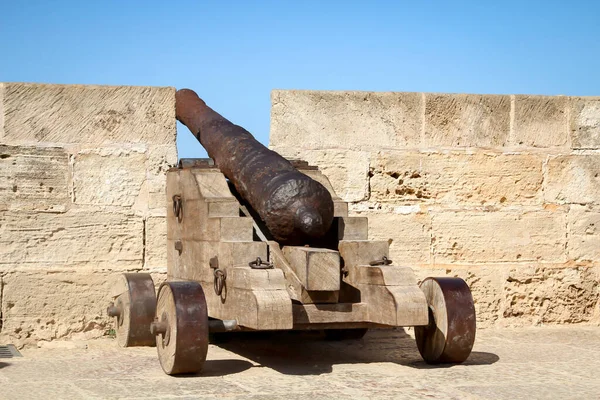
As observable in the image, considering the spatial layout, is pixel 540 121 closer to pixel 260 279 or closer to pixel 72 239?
pixel 260 279

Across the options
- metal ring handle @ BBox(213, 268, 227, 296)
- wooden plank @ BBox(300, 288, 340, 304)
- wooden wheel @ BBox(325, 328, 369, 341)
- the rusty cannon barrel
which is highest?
the rusty cannon barrel

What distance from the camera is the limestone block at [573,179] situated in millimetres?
7391

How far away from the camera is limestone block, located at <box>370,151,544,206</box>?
280 inches

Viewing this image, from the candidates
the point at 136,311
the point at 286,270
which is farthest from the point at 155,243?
the point at 286,270

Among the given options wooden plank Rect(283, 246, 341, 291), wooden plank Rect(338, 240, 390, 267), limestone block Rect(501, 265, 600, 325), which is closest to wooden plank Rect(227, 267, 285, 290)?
wooden plank Rect(283, 246, 341, 291)

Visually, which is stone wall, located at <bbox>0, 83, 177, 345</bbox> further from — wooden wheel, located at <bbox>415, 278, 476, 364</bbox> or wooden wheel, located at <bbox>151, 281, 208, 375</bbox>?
wooden wheel, located at <bbox>415, 278, 476, 364</bbox>

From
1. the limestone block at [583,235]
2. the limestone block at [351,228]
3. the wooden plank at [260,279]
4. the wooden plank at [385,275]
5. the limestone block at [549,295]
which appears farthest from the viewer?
the limestone block at [583,235]

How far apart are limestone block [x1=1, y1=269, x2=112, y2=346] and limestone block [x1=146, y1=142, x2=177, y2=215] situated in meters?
0.60

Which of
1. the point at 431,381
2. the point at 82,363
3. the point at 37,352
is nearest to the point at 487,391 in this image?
the point at 431,381

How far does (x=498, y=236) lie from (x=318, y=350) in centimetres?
193

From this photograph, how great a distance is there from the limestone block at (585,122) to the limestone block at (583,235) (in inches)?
20.4

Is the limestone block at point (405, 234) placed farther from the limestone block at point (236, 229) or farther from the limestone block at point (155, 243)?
the limestone block at point (236, 229)

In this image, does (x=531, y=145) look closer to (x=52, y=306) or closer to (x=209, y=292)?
(x=209, y=292)

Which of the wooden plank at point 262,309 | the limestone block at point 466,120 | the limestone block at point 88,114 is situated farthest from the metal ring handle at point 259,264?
the limestone block at point 466,120
